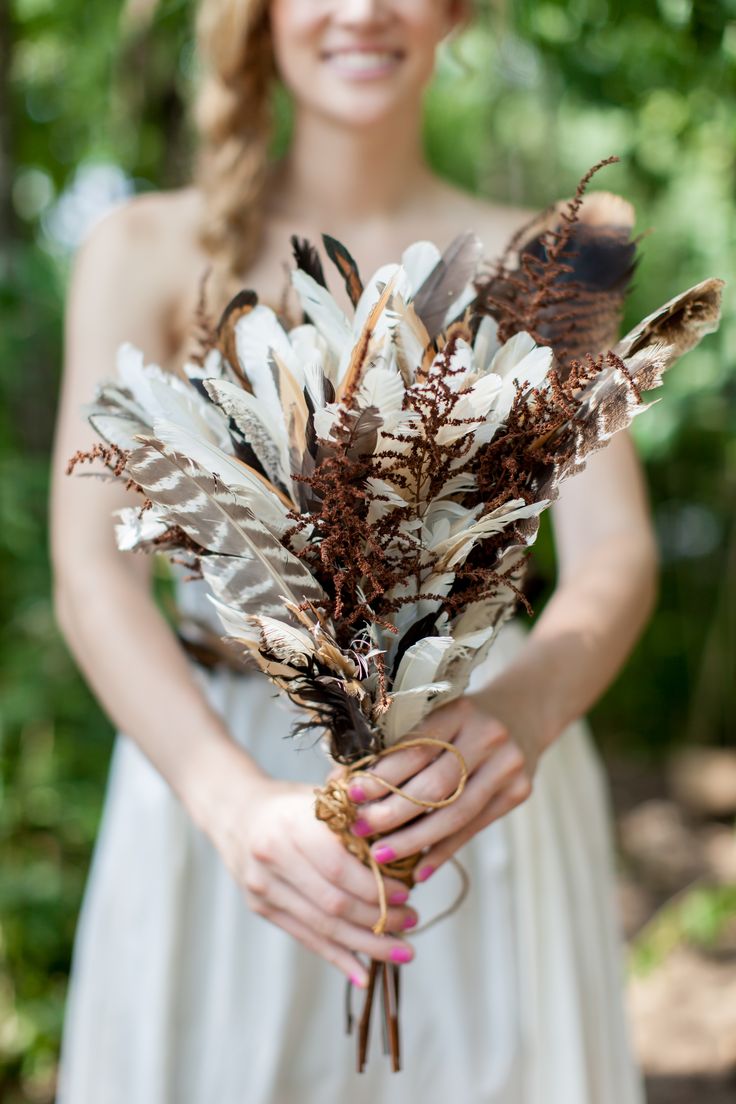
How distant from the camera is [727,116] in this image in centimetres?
176

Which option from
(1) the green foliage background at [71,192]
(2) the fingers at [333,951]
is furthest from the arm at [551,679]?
(1) the green foliage background at [71,192]

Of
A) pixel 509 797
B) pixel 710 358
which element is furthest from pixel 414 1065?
pixel 710 358

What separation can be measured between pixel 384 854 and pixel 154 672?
1.09ft

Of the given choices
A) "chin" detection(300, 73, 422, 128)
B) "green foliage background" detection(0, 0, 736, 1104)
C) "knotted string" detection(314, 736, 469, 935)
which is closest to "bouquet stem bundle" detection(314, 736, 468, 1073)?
"knotted string" detection(314, 736, 469, 935)

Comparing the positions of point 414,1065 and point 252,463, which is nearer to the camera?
point 252,463

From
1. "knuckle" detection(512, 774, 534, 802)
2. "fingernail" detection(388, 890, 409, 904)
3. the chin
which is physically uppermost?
the chin

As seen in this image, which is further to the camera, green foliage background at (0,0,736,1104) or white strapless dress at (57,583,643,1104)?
green foliage background at (0,0,736,1104)

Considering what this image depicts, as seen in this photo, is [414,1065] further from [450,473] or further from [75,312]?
[75,312]

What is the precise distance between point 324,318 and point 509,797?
1.49 ft

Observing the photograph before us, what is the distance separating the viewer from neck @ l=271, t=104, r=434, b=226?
1354mm

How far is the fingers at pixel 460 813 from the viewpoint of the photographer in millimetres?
888

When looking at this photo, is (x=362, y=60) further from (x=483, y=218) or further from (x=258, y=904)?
(x=258, y=904)

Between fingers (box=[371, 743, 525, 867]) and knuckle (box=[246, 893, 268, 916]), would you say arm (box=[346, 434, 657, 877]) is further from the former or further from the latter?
knuckle (box=[246, 893, 268, 916])

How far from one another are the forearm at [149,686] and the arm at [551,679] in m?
0.19
